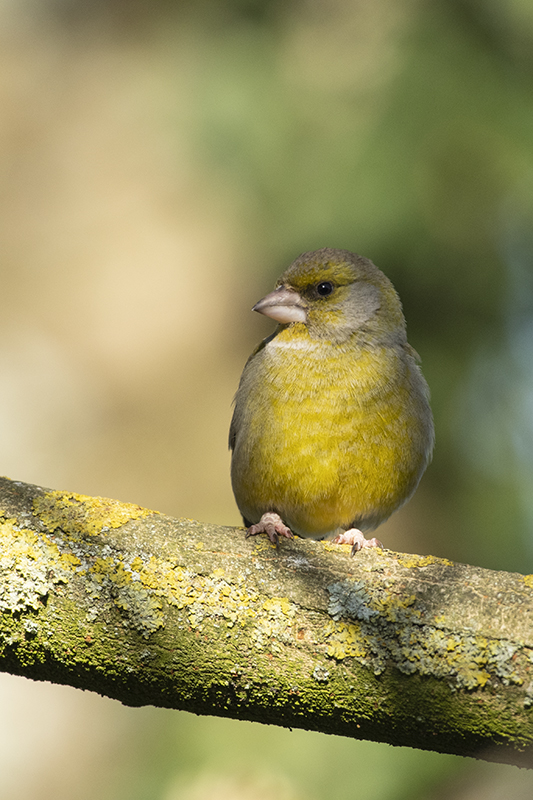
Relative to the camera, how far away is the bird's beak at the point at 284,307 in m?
3.98

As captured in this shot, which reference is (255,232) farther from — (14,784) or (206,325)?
(14,784)

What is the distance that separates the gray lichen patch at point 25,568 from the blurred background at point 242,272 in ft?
11.7

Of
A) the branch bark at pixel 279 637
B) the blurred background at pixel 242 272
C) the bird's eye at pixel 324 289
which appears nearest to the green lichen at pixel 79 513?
the branch bark at pixel 279 637

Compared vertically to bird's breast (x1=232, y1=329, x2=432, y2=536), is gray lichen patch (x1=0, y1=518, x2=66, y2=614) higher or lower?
lower

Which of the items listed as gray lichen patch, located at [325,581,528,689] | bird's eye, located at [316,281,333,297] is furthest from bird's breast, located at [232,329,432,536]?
gray lichen patch, located at [325,581,528,689]

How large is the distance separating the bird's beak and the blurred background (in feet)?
7.67

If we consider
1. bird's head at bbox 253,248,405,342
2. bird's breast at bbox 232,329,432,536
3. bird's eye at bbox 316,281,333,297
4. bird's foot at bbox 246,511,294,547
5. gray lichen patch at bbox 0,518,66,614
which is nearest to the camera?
gray lichen patch at bbox 0,518,66,614

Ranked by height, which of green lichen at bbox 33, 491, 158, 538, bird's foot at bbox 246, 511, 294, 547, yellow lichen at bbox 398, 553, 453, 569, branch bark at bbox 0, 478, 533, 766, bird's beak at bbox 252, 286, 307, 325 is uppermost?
bird's beak at bbox 252, 286, 307, 325

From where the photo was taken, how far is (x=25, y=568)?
2.35 metres

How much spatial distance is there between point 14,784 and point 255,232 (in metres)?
4.95

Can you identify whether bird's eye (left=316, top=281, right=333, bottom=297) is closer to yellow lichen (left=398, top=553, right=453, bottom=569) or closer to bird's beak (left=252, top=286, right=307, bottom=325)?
bird's beak (left=252, top=286, right=307, bottom=325)

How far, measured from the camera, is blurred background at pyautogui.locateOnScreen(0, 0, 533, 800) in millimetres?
6164

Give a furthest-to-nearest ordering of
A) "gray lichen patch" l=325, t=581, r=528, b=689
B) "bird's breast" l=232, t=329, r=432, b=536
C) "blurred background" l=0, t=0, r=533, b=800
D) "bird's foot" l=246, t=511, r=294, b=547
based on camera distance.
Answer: "blurred background" l=0, t=0, r=533, b=800 → "bird's breast" l=232, t=329, r=432, b=536 → "bird's foot" l=246, t=511, r=294, b=547 → "gray lichen patch" l=325, t=581, r=528, b=689

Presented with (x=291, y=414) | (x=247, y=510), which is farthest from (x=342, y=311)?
(x=247, y=510)
